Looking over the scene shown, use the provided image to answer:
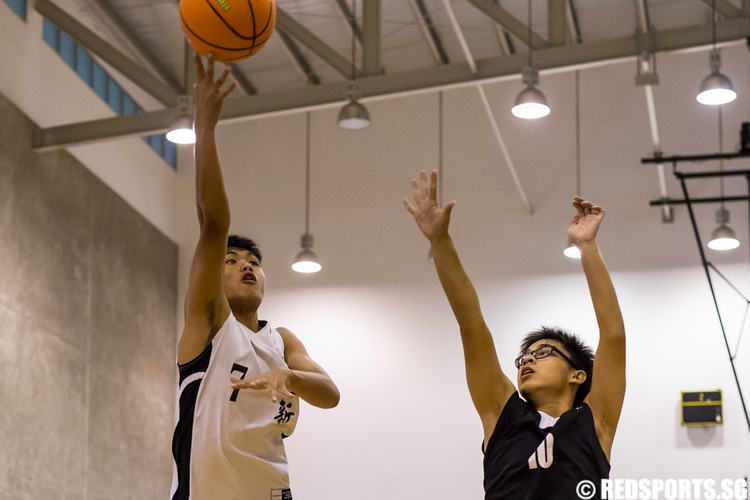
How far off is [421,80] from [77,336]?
4.33 m

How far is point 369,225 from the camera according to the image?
41.2 ft

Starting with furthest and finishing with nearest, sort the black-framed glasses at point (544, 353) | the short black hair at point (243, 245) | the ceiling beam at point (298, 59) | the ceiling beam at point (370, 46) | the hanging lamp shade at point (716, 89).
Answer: the ceiling beam at point (298, 59), the ceiling beam at point (370, 46), the hanging lamp shade at point (716, 89), the short black hair at point (243, 245), the black-framed glasses at point (544, 353)

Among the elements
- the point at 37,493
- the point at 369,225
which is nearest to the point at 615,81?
the point at 369,225

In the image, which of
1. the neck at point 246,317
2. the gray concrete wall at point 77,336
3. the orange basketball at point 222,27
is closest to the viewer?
the neck at point 246,317

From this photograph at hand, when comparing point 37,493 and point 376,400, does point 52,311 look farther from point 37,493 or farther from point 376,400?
point 376,400

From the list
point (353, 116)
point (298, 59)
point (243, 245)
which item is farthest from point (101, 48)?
point (243, 245)

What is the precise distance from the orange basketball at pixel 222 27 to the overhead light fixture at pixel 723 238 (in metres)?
7.27

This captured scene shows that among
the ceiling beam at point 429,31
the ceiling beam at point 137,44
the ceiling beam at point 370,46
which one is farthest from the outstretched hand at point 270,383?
the ceiling beam at point 137,44

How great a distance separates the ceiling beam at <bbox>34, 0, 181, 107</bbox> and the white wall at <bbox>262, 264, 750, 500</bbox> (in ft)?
11.0

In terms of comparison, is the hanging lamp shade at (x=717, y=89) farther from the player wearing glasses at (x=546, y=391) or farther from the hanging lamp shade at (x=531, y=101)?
the player wearing glasses at (x=546, y=391)

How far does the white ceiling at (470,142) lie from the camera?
11.5 m

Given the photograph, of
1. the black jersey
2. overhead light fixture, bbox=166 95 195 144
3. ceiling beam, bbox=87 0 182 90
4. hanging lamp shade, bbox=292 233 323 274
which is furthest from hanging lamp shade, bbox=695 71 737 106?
ceiling beam, bbox=87 0 182 90

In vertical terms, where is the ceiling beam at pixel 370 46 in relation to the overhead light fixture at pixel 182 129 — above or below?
above

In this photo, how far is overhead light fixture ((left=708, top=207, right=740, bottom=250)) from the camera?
10234 mm
